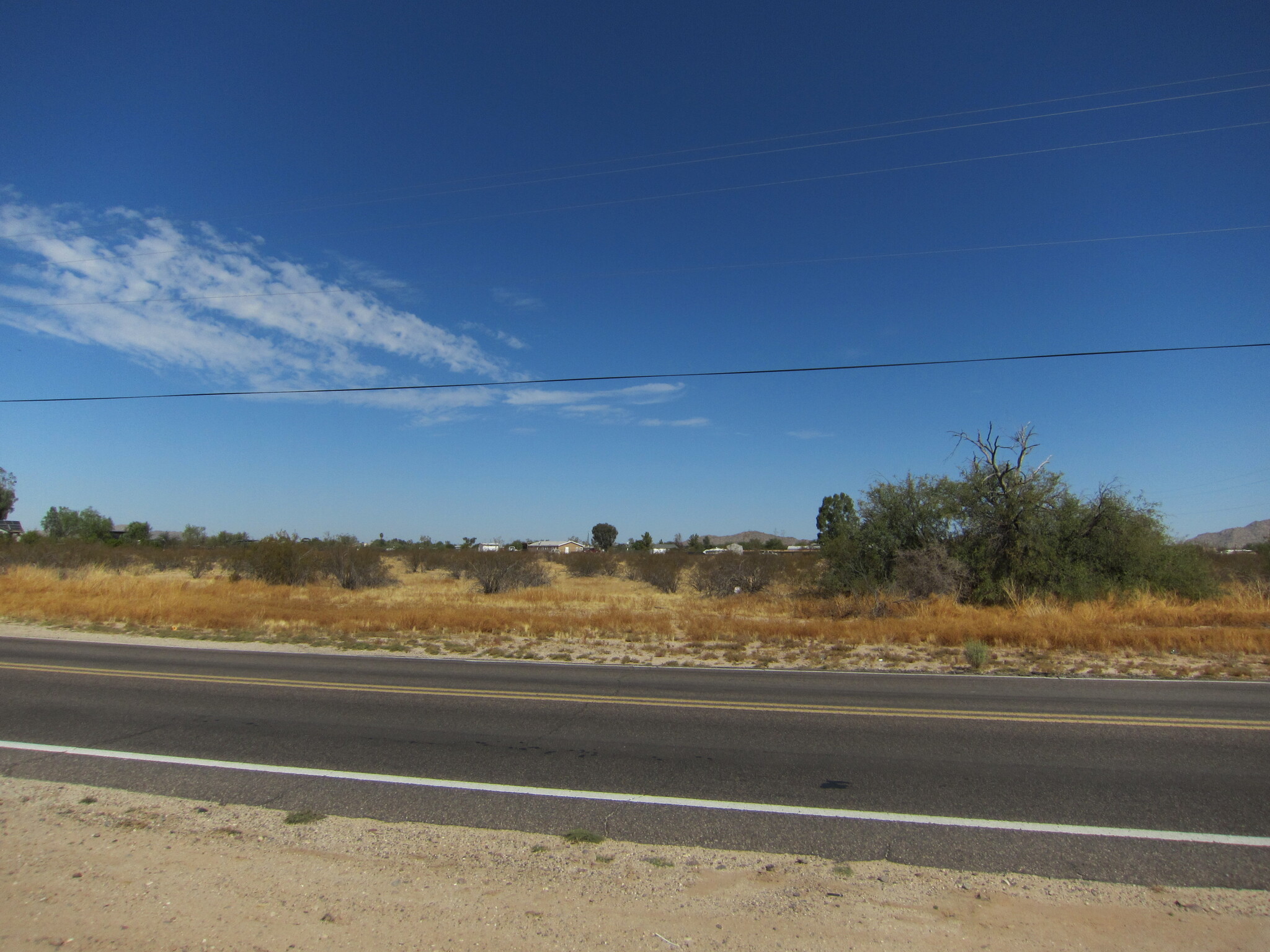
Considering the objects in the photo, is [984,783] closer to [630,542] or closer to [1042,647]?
[1042,647]

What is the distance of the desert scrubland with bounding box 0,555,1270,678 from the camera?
45.6 feet

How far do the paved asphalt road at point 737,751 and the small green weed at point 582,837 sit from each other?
18cm

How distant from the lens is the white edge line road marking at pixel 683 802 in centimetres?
498

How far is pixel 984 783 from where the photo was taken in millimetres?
6078

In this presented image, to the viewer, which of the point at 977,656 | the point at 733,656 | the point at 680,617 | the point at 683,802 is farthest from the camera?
the point at 680,617

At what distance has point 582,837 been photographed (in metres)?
4.97

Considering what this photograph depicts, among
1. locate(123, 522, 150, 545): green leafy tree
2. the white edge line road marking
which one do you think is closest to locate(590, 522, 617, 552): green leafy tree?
locate(123, 522, 150, 545): green leafy tree

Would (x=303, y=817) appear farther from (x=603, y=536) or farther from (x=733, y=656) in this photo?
(x=603, y=536)

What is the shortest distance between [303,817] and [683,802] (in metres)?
2.87

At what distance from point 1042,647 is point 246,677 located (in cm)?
1497

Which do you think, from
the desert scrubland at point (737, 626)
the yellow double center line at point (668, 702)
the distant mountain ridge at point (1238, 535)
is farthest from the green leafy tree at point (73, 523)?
the distant mountain ridge at point (1238, 535)

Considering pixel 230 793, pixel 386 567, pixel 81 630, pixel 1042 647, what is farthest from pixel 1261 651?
pixel 386 567

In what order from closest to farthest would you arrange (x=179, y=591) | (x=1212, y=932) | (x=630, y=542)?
(x=1212, y=932) < (x=179, y=591) < (x=630, y=542)

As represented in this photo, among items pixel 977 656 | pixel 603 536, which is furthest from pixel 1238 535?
pixel 977 656
